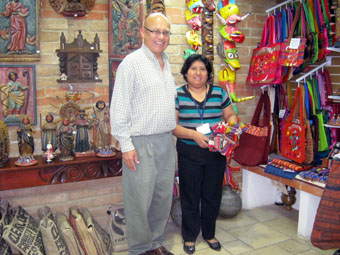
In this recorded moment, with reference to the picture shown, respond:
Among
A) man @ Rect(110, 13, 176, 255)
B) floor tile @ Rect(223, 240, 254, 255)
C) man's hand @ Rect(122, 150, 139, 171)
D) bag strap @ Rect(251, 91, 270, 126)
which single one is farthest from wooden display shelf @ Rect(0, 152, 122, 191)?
bag strap @ Rect(251, 91, 270, 126)

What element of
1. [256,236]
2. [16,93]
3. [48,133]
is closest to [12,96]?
[16,93]

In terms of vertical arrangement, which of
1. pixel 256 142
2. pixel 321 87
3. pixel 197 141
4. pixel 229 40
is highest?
pixel 229 40

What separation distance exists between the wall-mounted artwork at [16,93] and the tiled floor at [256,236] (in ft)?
4.31

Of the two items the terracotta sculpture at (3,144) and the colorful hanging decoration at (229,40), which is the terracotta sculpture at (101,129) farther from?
the colorful hanging decoration at (229,40)

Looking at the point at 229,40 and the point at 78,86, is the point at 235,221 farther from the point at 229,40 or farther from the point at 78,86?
the point at 78,86

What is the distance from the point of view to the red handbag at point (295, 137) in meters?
3.01

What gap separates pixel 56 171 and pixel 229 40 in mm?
1852

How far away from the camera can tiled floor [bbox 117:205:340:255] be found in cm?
270

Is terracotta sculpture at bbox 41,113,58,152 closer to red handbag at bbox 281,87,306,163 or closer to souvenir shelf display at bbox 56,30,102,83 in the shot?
souvenir shelf display at bbox 56,30,102,83

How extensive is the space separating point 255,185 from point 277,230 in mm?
589

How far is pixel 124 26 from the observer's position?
2.86 meters

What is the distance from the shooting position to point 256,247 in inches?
108

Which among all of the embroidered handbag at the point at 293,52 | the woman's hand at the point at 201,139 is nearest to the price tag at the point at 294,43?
the embroidered handbag at the point at 293,52

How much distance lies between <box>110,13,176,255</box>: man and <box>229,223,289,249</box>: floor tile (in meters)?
0.91
